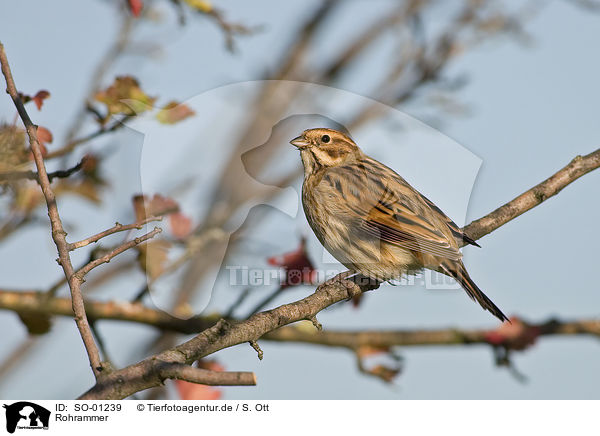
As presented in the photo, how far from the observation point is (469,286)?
5.38 metres

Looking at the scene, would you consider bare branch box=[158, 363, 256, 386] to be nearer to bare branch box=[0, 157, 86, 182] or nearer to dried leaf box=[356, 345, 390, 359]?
bare branch box=[0, 157, 86, 182]

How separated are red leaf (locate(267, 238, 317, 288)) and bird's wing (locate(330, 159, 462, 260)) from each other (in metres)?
0.82

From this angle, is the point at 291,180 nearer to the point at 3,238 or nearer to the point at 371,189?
the point at 371,189

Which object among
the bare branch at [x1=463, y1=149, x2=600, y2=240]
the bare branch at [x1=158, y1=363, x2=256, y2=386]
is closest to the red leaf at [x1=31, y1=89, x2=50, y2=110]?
the bare branch at [x1=158, y1=363, x2=256, y2=386]

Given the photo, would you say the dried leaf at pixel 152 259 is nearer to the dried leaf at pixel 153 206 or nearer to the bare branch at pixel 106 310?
the dried leaf at pixel 153 206

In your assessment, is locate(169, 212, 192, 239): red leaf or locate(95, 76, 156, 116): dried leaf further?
locate(169, 212, 192, 239): red leaf

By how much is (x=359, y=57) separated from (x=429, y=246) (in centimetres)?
812

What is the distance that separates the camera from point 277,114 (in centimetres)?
899

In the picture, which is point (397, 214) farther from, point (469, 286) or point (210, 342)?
point (210, 342)

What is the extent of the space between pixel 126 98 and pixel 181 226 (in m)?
1.13

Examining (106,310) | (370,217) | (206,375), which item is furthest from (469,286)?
(206,375)

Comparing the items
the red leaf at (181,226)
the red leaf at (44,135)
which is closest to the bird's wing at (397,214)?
the red leaf at (181,226)

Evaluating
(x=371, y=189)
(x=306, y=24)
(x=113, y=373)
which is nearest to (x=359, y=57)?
(x=306, y=24)

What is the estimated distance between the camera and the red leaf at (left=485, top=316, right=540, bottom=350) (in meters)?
5.64
